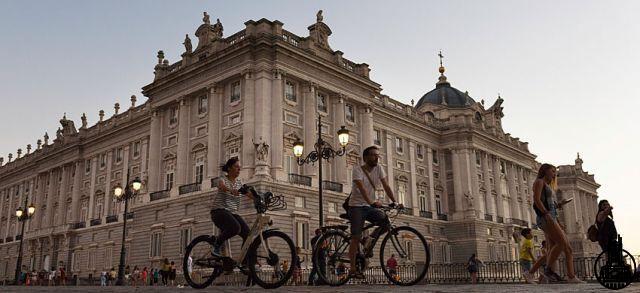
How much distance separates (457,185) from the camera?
173ft

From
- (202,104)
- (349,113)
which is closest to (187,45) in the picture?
(202,104)

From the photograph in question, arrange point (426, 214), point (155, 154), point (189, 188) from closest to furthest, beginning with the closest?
1. point (189, 188)
2. point (155, 154)
3. point (426, 214)

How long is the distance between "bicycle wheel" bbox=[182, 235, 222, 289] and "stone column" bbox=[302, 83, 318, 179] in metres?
26.3

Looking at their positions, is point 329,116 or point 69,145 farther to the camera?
point 69,145

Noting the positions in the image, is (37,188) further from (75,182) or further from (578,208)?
(578,208)

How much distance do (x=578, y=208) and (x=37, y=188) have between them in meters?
66.3

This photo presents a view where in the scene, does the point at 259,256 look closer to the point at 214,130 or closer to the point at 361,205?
the point at 361,205

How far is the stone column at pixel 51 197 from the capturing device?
56969 millimetres

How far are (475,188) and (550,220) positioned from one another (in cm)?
4497

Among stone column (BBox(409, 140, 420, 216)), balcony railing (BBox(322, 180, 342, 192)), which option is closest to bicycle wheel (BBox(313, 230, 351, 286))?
balcony railing (BBox(322, 180, 342, 192))

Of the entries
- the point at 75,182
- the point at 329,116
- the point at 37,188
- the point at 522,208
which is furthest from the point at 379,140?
the point at 37,188

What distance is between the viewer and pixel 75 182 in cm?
5484

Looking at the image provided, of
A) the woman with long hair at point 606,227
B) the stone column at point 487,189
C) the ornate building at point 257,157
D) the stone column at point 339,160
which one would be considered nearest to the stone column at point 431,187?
the ornate building at point 257,157

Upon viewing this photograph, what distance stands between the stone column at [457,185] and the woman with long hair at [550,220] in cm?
4260
